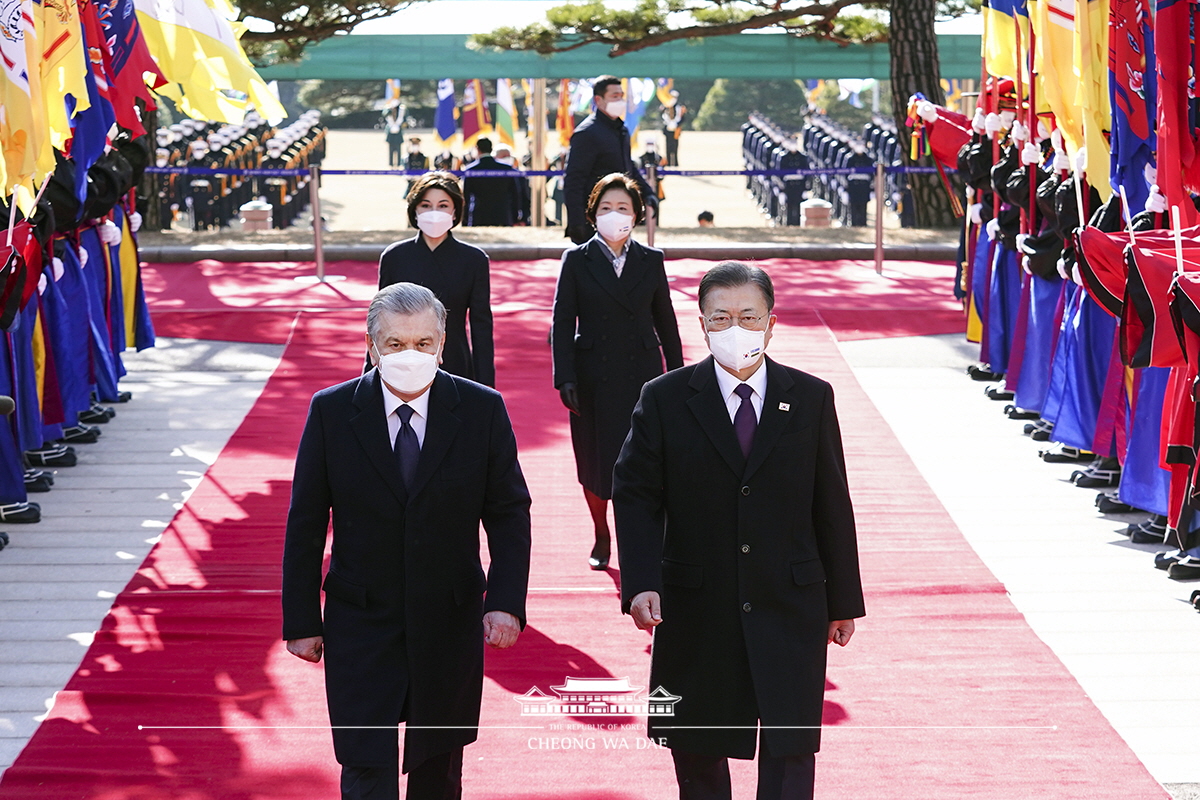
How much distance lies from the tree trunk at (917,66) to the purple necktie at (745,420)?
1344cm

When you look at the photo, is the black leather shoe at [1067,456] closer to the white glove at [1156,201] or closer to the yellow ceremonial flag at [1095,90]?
the yellow ceremonial flag at [1095,90]

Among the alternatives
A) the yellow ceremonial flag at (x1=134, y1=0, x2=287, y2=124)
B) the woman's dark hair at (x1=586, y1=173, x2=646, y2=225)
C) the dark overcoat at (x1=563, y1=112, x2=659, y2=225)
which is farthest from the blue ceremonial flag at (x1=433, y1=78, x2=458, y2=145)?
the woman's dark hair at (x1=586, y1=173, x2=646, y2=225)

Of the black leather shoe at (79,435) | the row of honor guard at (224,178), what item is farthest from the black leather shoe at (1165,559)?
→ the row of honor guard at (224,178)

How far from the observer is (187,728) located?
15.3 ft

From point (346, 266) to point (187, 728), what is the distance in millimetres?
9958

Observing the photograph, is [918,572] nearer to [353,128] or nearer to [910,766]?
[910,766]

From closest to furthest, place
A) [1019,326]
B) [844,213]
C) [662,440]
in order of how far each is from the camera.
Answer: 1. [662,440]
2. [1019,326]
3. [844,213]

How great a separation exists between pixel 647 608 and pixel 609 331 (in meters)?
2.47

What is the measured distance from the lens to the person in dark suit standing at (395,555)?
140 inches

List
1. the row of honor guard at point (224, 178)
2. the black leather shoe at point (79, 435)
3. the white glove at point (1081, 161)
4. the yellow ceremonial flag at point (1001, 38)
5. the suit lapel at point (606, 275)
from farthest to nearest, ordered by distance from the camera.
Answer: the row of honor guard at point (224, 178) < the yellow ceremonial flag at point (1001, 38) < the black leather shoe at point (79, 435) < the white glove at point (1081, 161) < the suit lapel at point (606, 275)

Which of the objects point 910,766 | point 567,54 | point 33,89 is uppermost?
point 567,54

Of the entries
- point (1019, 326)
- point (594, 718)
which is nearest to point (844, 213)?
point (1019, 326)

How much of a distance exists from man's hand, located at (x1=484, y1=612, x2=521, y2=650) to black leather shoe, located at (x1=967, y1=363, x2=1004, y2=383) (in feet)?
21.4

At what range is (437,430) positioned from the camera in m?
3.60
